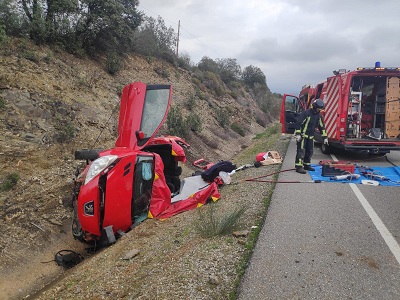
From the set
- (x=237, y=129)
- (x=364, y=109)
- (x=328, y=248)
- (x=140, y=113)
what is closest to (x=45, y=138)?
(x=140, y=113)

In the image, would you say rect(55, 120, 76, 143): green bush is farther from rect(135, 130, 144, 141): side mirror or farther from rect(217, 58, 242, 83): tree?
rect(217, 58, 242, 83): tree

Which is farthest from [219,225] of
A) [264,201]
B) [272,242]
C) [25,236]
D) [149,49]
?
[149,49]

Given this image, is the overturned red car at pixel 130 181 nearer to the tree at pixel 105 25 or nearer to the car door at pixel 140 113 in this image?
the car door at pixel 140 113

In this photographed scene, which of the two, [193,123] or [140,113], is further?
[193,123]

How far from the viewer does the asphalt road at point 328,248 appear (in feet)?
10.1

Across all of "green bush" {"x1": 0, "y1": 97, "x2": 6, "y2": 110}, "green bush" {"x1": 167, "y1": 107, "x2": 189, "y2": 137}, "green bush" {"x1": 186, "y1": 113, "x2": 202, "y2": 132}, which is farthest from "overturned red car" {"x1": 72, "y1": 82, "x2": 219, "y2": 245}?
"green bush" {"x1": 186, "y1": 113, "x2": 202, "y2": 132}

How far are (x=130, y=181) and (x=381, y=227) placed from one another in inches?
142

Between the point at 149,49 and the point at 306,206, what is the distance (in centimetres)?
1801

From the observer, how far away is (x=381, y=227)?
4.50 m

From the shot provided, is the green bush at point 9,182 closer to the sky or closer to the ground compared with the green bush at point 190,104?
closer to the ground

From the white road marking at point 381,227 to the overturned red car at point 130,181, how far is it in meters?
2.58

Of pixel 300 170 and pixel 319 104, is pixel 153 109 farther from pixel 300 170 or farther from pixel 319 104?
pixel 319 104

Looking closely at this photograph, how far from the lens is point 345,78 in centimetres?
948

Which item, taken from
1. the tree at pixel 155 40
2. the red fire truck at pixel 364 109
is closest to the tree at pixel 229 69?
the tree at pixel 155 40
